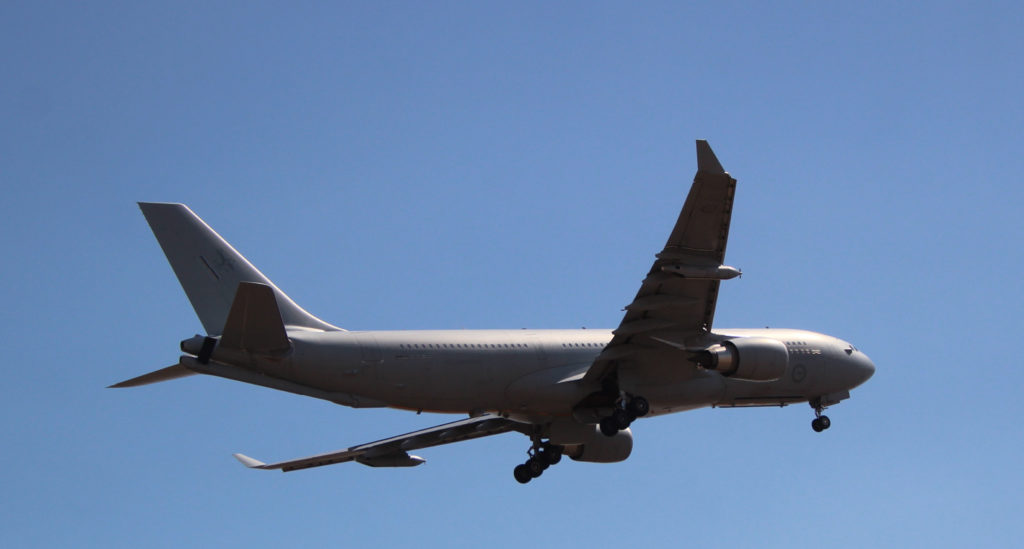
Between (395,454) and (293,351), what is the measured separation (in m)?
11.1

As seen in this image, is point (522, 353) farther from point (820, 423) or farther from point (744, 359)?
point (820, 423)

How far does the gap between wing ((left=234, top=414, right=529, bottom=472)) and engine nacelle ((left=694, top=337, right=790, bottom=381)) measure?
925 cm

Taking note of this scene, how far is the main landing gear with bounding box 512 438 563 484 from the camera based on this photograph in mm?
42000

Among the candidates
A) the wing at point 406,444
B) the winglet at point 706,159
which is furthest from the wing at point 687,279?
the wing at point 406,444

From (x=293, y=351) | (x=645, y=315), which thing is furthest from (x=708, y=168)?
(x=293, y=351)

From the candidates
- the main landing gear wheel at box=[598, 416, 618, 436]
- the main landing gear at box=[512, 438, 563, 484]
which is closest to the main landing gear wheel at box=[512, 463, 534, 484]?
Result: the main landing gear at box=[512, 438, 563, 484]

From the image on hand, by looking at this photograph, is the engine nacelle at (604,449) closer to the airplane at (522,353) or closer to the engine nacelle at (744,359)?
the airplane at (522,353)

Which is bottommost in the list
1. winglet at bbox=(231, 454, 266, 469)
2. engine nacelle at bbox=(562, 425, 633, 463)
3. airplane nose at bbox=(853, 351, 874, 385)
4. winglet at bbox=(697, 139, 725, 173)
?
winglet at bbox=(231, 454, 266, 469)

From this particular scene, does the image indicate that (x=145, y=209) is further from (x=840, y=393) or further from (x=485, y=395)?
(x=840, y=393)

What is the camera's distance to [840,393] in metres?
43.2

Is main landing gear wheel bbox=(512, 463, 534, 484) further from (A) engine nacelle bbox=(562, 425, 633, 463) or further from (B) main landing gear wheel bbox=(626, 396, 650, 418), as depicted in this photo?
(B) main landing gear wheel bbox=(626, 396, 650, 418)

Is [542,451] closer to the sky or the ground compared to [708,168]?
closer to the ground

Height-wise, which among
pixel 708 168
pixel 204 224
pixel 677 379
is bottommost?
pixel 677 379

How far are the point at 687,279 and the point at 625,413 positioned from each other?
568 centimetres
